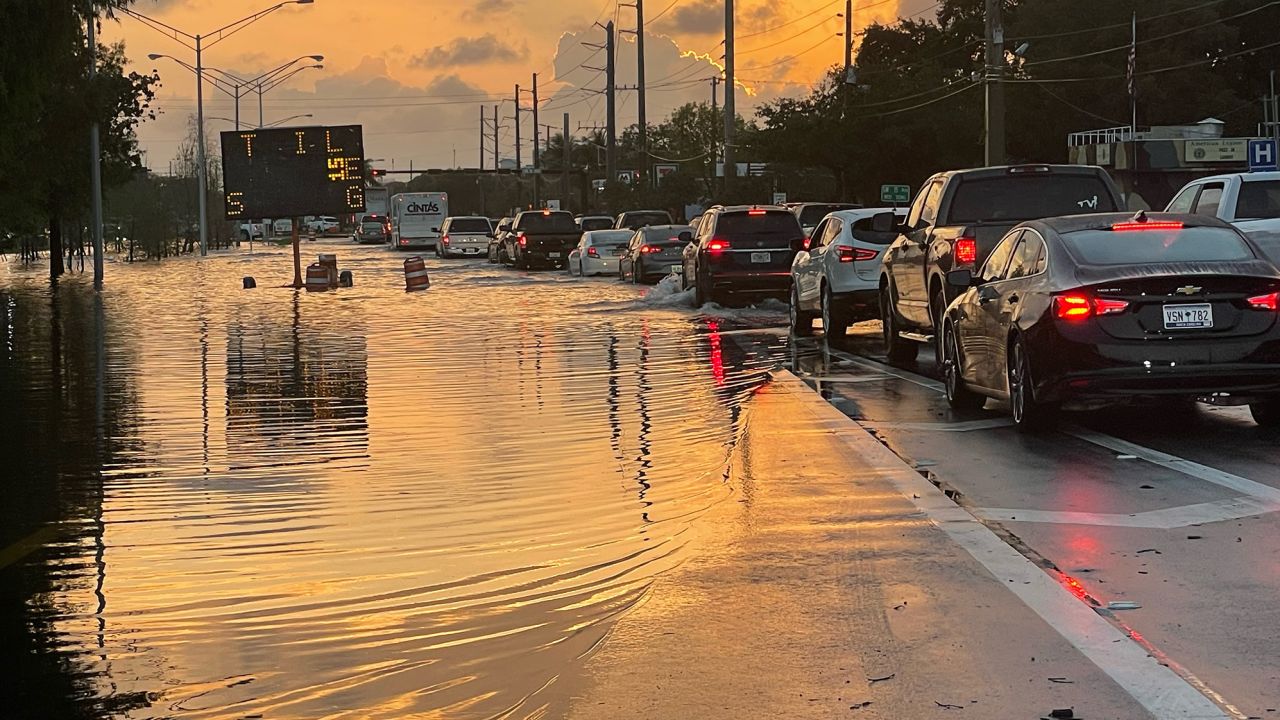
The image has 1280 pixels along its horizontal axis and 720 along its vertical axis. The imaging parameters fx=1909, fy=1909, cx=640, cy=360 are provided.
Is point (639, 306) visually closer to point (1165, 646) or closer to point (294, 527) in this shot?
point (294, 527)

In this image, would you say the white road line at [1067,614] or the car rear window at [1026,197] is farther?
the car rear window at [1026,197]

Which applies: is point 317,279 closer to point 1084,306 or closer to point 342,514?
point 1084,306

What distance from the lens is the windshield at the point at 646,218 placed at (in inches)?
2392

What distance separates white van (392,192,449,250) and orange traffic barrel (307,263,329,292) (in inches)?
1720

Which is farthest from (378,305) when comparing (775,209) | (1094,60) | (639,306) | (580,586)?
(1094,60)

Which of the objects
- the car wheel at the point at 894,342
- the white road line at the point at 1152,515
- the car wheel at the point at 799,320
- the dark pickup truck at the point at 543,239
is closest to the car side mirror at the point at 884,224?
the car wheel at the point at 894,342

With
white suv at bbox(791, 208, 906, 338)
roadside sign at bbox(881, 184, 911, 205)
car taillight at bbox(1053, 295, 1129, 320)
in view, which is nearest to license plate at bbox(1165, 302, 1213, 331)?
car taillight at bbox(1053, 295, 1129, 320)

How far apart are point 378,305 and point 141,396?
19.5m

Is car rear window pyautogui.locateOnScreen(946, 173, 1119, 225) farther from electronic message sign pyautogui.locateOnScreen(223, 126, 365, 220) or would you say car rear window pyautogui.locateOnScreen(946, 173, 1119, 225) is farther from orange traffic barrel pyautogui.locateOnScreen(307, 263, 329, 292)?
electronic message sign pyautogui.locateOnScreen(223, 126, 365, 220)

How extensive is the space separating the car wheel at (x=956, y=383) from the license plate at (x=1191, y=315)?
2.85 metres

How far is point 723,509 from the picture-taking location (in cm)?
1063

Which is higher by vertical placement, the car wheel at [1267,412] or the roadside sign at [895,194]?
the roadside sign at [895,194]

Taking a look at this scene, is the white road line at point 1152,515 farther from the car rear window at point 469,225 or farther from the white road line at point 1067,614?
the car rear window at point 469,225

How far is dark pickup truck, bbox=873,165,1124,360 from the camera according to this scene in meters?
18.6
